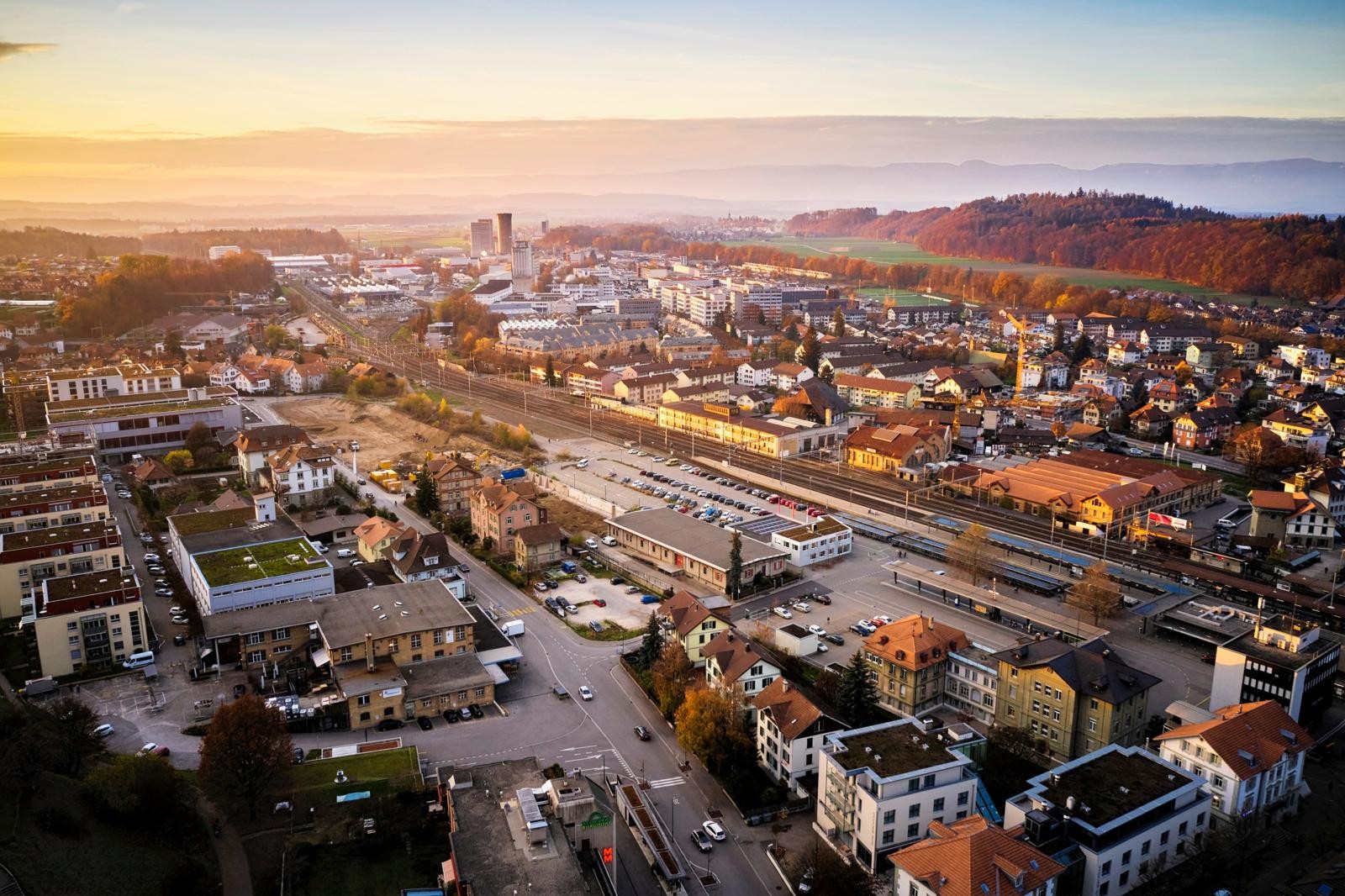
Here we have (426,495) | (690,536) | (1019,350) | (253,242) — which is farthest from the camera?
(253,242)

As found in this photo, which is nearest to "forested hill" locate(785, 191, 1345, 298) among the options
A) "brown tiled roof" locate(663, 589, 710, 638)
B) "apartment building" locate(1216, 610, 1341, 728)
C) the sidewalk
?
"apartment building" locate(1216, 610, 1341, 728)

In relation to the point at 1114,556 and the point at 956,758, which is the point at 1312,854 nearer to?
the point at 956,758

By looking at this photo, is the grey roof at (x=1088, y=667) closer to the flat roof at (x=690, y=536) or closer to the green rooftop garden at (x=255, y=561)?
the flat roof at (x=690, y=536)

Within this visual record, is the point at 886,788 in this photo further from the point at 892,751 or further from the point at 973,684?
the point at 973,684

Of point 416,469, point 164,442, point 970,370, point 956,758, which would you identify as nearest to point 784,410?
point 970,370

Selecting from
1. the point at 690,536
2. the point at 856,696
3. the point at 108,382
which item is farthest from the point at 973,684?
the point at 108,382

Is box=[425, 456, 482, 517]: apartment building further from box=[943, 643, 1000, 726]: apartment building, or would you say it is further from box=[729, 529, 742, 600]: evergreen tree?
box=[943, 643, 1000, 726]: apartment building
